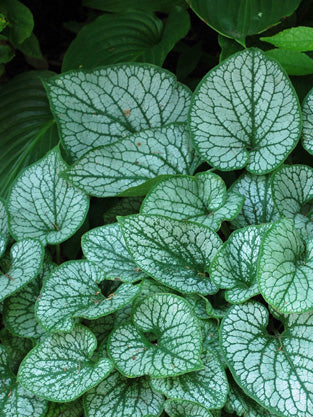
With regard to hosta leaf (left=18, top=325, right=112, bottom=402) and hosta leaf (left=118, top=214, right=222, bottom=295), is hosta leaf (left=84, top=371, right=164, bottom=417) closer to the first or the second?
hosta leaf (left=18, top=325, right=112, bottom=402)

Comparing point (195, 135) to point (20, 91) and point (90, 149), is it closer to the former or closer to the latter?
point (90, 149)

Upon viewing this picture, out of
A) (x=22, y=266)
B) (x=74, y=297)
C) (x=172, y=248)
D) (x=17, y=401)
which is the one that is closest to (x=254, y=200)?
(x=172, y=248)

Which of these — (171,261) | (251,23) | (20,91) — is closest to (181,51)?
(251,23)

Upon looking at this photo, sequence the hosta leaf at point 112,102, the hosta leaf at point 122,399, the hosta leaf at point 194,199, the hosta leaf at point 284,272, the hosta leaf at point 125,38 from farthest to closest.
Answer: the hosta leaf at point 125,38
the hosta leaf at point 112,102
the hosta leaf at point 194,199
the hosta leaf at point 122,399
the hosta leaf at point 284,272

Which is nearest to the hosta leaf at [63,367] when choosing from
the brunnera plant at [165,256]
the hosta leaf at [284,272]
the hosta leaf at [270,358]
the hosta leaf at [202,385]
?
the brunnera plant at [165,256]

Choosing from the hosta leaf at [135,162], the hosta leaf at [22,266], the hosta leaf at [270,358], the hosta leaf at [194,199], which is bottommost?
the hosta leaf at [270,358]

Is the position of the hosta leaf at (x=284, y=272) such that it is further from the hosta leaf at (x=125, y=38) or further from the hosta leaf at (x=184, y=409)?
the hosta leaf at (x=125, y=38)
